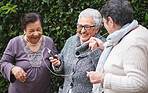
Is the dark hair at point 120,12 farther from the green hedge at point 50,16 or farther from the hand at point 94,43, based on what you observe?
the green hedge at point 50,16

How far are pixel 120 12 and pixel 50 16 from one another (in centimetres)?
205

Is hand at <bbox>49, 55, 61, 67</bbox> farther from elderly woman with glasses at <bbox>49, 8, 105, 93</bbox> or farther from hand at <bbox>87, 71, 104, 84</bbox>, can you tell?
hand at <bbox>87, 71, 104, 84</bbox>

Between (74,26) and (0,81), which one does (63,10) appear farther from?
(0,81)

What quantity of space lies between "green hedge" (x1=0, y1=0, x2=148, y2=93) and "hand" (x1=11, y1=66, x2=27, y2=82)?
3.35 feet

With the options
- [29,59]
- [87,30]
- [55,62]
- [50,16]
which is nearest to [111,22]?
[87,30]

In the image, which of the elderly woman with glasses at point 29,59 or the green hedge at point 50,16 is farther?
the green hedge at point 50,16

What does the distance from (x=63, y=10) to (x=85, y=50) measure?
1.27 m

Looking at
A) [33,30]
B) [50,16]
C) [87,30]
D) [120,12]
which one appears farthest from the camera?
[50,16]

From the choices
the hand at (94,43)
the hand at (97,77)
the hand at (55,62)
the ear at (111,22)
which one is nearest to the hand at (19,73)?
the hand at (55,62)

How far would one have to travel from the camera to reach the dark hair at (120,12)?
1.99 meters

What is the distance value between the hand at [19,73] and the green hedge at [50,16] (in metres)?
1.02

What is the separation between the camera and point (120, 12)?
78.1 inches

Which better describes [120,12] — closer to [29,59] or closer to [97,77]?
[97,77]

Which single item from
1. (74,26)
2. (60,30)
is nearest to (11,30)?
(60,30)
